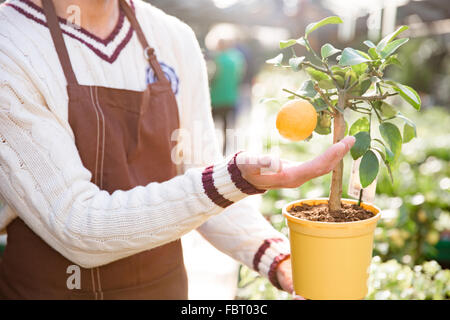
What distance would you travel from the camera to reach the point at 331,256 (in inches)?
40.8

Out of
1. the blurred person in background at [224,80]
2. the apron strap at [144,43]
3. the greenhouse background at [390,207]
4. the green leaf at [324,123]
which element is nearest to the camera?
the green leaf at [324,123]

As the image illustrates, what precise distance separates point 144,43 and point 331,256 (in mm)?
880

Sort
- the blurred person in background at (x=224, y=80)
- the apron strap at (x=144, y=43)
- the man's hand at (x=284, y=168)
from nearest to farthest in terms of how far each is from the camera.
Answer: the man's hand at (x=284, y=168)
the apron strap at (x=144, y=43)
the blurred person in background at (x=224, y=80)

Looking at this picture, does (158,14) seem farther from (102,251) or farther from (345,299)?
(345,299)

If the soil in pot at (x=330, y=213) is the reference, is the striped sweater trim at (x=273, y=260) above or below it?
below

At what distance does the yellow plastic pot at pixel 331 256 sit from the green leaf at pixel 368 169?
0.09 m

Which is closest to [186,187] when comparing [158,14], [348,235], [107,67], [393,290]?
[348,235]

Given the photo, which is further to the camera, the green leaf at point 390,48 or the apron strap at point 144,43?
the apron strap at point 144,43

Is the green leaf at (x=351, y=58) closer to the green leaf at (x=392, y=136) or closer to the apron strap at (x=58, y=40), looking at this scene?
the green leaf at (x=392, y=136)

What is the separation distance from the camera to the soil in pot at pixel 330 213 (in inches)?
41.9

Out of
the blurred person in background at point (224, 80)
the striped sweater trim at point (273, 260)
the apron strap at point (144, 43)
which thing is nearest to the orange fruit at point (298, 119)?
the striped sweater trim at point (273, 260)

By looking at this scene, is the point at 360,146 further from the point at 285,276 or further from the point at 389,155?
the point at 285,276

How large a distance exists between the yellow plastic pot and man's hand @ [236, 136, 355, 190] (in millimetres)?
127
